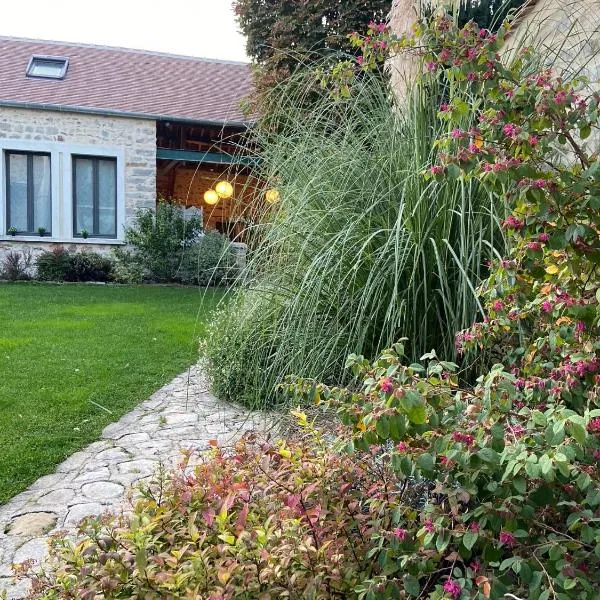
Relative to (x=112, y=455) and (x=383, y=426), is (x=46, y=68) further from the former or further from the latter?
(x=383, y=426)

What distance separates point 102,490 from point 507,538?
1.64 metres

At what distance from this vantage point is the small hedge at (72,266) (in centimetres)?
1036

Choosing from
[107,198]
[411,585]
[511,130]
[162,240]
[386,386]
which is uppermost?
[107,198]

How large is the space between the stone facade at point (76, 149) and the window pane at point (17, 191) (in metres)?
0.21

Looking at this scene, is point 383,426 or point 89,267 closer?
point 383,426

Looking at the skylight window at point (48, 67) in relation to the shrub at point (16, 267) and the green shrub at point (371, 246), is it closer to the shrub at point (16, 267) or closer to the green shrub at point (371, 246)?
the shrub at point (16, 267)

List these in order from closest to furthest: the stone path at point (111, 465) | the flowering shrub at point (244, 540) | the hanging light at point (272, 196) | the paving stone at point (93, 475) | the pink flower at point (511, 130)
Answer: the flowering shrub at point (244, 540), the pink flower at point (511, 130), the stone path at point (111, 465), the paving stone at point (93, 475), the hanging light at point (272, 196)

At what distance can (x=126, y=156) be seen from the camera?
36.0 feet

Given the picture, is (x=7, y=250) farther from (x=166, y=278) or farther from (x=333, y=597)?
(x=333, y=597)

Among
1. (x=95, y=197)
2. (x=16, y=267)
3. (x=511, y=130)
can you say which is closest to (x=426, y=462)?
(x=511, y=130)

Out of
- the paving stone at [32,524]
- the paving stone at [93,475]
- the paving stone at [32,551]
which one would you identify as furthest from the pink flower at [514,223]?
the paving stone at [93,475]

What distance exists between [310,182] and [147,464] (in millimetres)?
1401

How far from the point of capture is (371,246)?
2.23 metres

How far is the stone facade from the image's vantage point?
1055cm
